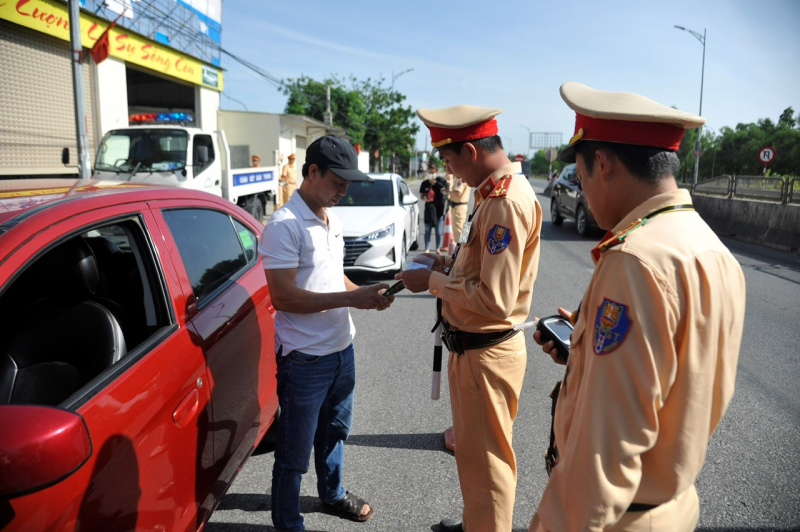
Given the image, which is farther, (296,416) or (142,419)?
(296,416)

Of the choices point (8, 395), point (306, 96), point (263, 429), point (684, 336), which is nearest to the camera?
point (684, 336)

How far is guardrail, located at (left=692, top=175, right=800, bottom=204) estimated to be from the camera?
12.9 m

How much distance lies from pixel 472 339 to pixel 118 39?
16.4 meters

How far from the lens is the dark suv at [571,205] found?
47.8 ft

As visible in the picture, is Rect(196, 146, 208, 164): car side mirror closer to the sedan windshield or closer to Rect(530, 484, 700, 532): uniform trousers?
the sedan windshield

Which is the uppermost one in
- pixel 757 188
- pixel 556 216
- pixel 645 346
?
pixel 757 188

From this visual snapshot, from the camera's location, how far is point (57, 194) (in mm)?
2205

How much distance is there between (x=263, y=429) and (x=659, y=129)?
2.51m

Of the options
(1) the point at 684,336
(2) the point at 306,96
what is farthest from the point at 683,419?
(2) the point at 306,96

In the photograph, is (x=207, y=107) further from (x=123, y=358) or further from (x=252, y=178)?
(x=123, y=358)

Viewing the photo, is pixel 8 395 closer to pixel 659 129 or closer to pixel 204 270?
pixel 204 270

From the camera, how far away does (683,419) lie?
1171mm

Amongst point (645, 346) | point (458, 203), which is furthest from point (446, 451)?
point (458, 203)

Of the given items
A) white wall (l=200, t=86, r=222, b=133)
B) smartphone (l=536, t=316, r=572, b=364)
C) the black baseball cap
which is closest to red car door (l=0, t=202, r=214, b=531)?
the black baseball cap
